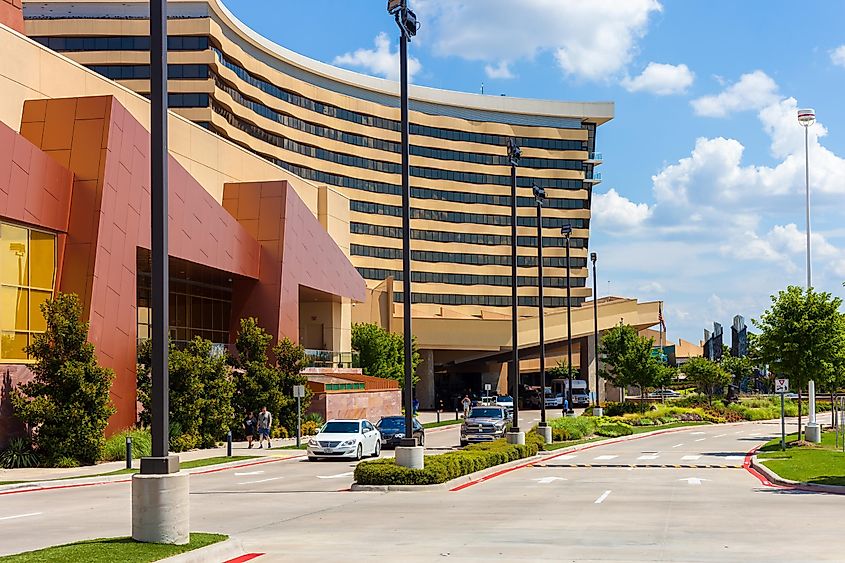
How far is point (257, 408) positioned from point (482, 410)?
36.4 ft

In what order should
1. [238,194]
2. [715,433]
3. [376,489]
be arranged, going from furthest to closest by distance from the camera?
[715,433] < [238,194] < [376,489]

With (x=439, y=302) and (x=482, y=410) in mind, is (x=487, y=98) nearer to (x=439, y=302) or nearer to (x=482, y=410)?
(x=439, y=302)

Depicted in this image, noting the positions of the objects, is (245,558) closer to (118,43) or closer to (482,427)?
(482,427)

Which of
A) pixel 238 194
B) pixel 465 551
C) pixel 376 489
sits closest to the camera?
pixel 465 551

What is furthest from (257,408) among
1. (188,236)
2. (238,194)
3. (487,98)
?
(487,98)

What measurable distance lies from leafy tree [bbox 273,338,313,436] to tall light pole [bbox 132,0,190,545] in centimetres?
3881

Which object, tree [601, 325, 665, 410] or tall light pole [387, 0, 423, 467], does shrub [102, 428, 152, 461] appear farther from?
tree [601, 325, 665, 410]

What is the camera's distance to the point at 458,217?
12462cm

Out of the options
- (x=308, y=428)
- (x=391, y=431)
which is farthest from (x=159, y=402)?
(x=308, y=428)

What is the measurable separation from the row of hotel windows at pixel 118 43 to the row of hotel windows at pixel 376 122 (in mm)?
1674

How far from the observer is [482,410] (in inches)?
1922

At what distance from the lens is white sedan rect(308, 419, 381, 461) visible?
38.8m

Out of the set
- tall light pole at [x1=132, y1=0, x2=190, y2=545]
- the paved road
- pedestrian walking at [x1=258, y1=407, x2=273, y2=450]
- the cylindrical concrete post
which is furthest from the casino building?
the cylindrical concrete post

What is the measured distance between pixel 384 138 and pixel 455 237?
14.5 metres
